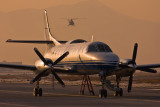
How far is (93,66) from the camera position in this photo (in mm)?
31922

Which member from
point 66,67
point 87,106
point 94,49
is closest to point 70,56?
point 66,67

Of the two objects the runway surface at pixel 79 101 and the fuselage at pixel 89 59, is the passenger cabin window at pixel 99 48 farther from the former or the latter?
the runway surface at pixel 79 101

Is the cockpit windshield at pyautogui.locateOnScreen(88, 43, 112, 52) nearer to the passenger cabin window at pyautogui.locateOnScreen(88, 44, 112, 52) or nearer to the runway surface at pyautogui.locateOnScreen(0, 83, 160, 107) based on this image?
the passenger cabin window at pyautogui.locateOnScreen(88, 44, 112, 52)

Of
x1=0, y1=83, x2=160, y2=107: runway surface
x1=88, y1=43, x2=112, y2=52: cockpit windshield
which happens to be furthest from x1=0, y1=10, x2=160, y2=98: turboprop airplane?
x1=0, y1=83, x2=160, y2=107: runway surface

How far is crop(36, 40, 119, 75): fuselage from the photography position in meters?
31.0

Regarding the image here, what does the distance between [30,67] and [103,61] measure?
7.31 m

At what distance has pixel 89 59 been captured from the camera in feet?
107

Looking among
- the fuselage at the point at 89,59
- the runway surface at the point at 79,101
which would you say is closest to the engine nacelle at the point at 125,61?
the fuselage at the point at 89,59

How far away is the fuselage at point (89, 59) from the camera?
102 ft

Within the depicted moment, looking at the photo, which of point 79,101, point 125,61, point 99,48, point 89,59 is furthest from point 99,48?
point 79,101

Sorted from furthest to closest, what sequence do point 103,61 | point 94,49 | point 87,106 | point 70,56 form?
point 70,56, point 94,49, point 103,61, point 87,106

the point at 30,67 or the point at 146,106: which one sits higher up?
the point at 30,67

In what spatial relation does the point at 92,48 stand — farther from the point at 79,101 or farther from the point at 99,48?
the point at 79,101

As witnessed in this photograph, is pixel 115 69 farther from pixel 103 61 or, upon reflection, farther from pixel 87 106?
pixel 87 106
